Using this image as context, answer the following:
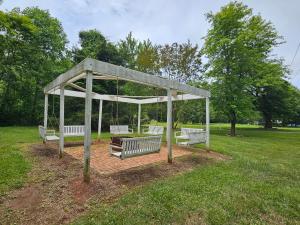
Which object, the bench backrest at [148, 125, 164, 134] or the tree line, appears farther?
the tree line

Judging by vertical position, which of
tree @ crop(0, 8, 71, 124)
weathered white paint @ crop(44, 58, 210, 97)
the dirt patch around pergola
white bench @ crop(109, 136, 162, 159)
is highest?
tree @ crop(0, 8, 71, 124)

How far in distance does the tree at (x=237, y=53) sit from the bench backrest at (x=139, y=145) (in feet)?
36.1

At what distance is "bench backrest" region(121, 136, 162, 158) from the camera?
16.4ft

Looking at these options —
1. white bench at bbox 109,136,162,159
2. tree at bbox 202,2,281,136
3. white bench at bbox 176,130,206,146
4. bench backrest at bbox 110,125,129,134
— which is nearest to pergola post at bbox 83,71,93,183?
white bench at bbox 109,136,162,159

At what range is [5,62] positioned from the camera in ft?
53.6

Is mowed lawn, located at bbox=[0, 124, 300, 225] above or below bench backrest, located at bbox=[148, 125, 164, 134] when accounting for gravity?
below

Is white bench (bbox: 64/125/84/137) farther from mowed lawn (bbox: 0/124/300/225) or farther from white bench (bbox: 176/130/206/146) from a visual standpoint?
white bench (bbox: 176/130/206/146)

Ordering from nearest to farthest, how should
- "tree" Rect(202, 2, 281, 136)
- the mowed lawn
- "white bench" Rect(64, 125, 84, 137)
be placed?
1. the mowed lawn
2. "white bench" Rect(64, 125, 84, 137)
3. "tree" Rect(202, 2, 281, 136)

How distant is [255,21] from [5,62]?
2101cm

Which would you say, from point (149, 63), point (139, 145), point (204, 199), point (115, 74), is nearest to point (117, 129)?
point (139, 145)

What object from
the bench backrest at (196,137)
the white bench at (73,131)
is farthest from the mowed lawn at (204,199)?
the white bench at (73,131)

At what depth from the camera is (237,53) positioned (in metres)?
15.3

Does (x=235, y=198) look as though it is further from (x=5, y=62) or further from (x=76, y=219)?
(x=5, y=62)

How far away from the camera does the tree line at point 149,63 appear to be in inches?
602
